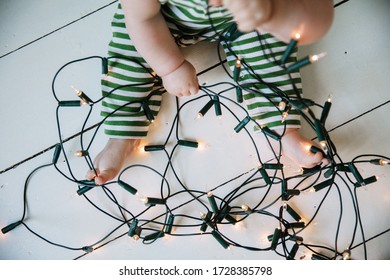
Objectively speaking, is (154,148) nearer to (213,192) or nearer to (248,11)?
(213,192)

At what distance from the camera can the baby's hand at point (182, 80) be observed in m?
0.73

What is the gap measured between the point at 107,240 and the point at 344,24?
0.63 metres

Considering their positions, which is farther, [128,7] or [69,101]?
[69,101]

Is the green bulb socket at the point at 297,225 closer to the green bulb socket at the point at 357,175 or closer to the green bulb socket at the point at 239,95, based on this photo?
the green bulb socket at the point at 357,175

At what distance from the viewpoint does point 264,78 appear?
79 centimetres

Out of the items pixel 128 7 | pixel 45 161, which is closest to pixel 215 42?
pixel 128 7

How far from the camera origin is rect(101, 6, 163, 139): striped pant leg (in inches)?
30.9

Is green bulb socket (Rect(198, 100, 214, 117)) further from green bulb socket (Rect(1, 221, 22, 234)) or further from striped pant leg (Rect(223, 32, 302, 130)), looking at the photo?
green bulb socket (Rect(1, 221, 22, 234))

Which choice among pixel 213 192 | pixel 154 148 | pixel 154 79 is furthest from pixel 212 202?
pixel 154 79

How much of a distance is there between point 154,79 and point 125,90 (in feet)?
0.19

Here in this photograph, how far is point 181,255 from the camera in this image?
828mm
